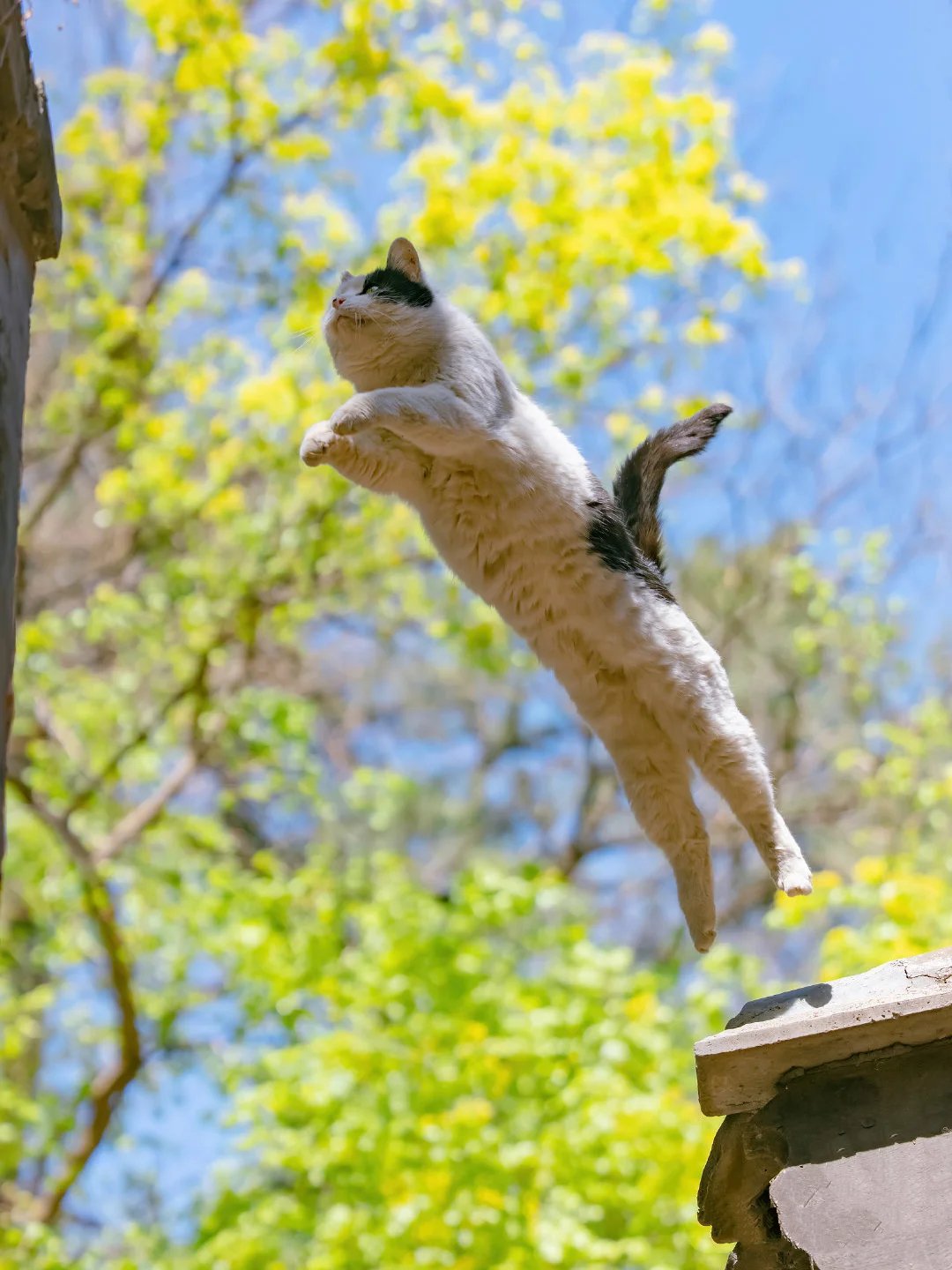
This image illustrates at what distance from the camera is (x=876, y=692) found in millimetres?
9250

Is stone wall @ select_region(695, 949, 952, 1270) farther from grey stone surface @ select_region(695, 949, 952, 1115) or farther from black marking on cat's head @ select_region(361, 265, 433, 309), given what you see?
black marking on cat's head @ select_region(361, 265, 433, 309)

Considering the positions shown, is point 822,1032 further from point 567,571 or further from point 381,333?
point 381,333

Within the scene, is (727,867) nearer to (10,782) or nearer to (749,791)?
(10,782)

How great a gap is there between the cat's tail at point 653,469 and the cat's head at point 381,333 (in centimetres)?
53

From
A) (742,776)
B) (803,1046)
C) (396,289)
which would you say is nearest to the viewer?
(803,1046)

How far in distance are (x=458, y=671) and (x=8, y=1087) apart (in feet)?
17.2

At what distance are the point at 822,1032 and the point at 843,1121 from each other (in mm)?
158

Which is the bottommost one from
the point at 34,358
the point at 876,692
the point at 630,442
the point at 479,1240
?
the point at 479,1240

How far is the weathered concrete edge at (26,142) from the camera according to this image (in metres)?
2.47

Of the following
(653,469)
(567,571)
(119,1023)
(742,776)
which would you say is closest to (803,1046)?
(742,776)

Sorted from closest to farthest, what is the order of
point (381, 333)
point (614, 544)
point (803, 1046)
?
point (803, 1046), point (614, 544), point (381, 333)

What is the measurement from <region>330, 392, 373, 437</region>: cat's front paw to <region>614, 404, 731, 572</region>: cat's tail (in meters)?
0.72

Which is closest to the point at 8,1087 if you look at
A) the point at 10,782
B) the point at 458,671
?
the point at 10,782

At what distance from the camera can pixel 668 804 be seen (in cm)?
259
